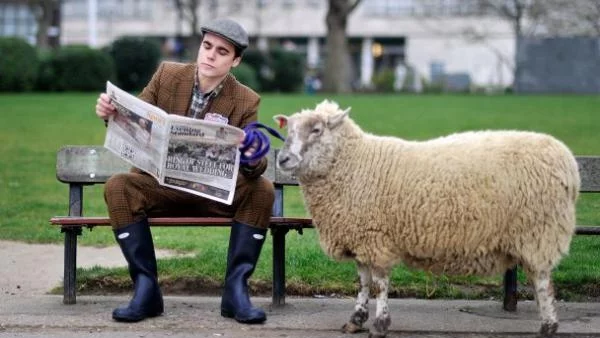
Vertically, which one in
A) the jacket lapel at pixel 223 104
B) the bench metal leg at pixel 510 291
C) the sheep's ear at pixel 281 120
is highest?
the jacket lapel at pixel 223 104

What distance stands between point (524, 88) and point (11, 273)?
1603 inches

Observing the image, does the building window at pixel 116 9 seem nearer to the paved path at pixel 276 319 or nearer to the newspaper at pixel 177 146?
the paved path at pixel 276 319

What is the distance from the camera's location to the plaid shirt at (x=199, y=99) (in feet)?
21.7

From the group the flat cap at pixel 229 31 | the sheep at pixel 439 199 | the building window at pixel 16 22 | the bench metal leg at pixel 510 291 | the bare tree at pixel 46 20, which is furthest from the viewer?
the building window at pixel 16 22

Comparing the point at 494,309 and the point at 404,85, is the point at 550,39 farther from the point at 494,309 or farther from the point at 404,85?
the point at 494,309

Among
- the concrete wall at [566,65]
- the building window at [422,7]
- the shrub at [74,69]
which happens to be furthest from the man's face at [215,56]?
the building window at [422,7]

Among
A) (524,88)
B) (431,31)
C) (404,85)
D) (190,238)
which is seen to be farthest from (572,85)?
(190,238)

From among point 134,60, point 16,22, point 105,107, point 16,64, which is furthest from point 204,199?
point 16,22

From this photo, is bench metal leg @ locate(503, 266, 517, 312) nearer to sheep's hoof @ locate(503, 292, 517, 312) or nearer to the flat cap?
sheep's hoof @ locate(503, 292, 517, 312)

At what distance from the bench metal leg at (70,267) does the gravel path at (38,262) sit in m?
0.55

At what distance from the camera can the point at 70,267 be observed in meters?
6.81

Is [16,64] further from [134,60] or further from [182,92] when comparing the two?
[182,92]

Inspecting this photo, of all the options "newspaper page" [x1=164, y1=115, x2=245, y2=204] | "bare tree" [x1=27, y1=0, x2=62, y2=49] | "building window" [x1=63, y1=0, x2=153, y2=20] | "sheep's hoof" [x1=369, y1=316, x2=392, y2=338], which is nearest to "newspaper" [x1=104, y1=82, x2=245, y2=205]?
"newspaper page" [x1=164, y1=115, x2=245, y2=204]

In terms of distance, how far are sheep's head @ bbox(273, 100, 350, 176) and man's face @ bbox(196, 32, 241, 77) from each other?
638 mm
